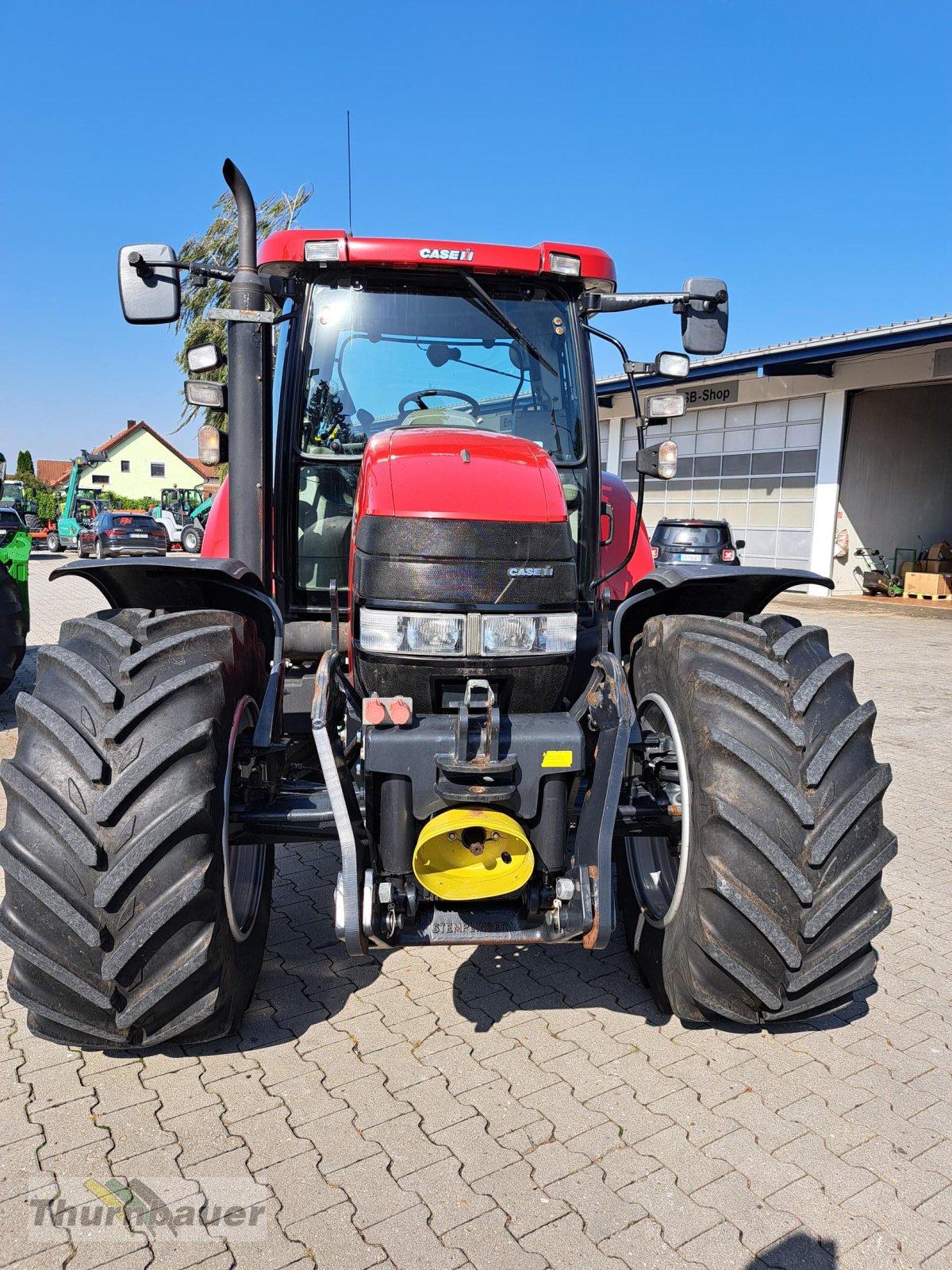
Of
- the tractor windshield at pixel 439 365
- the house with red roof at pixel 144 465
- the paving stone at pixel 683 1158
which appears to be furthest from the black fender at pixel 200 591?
the house with red roof at pixel 144 465

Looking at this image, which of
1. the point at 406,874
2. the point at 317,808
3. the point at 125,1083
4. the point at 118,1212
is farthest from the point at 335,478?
the point at 118,1212

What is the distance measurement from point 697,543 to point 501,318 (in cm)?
1124

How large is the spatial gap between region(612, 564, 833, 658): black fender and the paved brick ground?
49.1 inches

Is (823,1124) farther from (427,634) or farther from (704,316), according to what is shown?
(704,316)

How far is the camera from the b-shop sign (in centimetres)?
2123

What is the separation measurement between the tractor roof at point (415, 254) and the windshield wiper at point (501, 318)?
6 cm

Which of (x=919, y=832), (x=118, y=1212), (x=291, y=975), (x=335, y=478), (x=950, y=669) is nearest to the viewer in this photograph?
(x=118, y=1212)

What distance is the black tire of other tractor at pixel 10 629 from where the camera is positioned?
6648mm

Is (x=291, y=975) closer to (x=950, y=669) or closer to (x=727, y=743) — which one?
(x=727, y=743)

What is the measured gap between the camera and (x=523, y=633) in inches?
109

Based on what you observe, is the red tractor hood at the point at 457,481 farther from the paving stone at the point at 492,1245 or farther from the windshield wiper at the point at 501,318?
the paving stone at the point at 492,1245

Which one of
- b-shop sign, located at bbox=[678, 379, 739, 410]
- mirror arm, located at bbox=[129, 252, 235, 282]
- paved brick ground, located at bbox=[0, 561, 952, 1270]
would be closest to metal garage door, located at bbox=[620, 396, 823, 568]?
b-shop sign, located at bbox=[678, 379, 739, 410]

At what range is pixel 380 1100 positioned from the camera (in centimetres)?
270

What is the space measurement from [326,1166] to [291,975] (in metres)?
1.00
